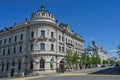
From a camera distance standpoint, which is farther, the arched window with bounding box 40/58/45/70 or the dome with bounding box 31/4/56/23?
the dome with bounding box 31/4/56/23

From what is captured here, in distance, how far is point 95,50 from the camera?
149375 millimetres

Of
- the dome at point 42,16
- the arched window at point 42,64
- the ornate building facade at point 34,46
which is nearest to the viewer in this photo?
the arched window at point 42,64

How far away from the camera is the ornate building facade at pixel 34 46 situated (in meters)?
54.7

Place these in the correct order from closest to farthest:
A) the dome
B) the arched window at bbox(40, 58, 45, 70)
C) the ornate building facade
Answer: the arched window at bbox(40, 58, 45, 70)
the ornate building facade
the dome

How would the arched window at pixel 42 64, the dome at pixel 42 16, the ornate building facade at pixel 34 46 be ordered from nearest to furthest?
the arched window at pixel 42 64
the ornate building facade at pixel 34 46
the dome at pixel 42 16

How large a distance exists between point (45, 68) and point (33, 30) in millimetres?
11587

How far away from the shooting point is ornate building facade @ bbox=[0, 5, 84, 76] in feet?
179

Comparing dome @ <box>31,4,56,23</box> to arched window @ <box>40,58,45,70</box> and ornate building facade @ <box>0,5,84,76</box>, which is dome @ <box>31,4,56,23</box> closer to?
ornate building facade @ <box>0,5,84,76</box>

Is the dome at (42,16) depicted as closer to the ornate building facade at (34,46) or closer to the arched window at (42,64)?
the ornate building facade at (34,46)

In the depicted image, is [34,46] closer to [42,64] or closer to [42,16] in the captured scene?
[42,64]

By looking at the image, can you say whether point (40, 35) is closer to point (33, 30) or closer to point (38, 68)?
point (33, 30)

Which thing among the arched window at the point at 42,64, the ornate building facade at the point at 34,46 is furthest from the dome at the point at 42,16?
the arched window at the point at 42,64

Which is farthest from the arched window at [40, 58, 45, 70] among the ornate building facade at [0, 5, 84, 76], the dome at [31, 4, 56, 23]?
the dome at [31, 4, 56, 23]

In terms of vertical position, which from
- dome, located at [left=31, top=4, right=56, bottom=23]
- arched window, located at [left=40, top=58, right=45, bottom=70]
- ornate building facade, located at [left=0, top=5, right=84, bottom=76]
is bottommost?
arched window, located at [left=40, top=58, right=45, bottom=70]
